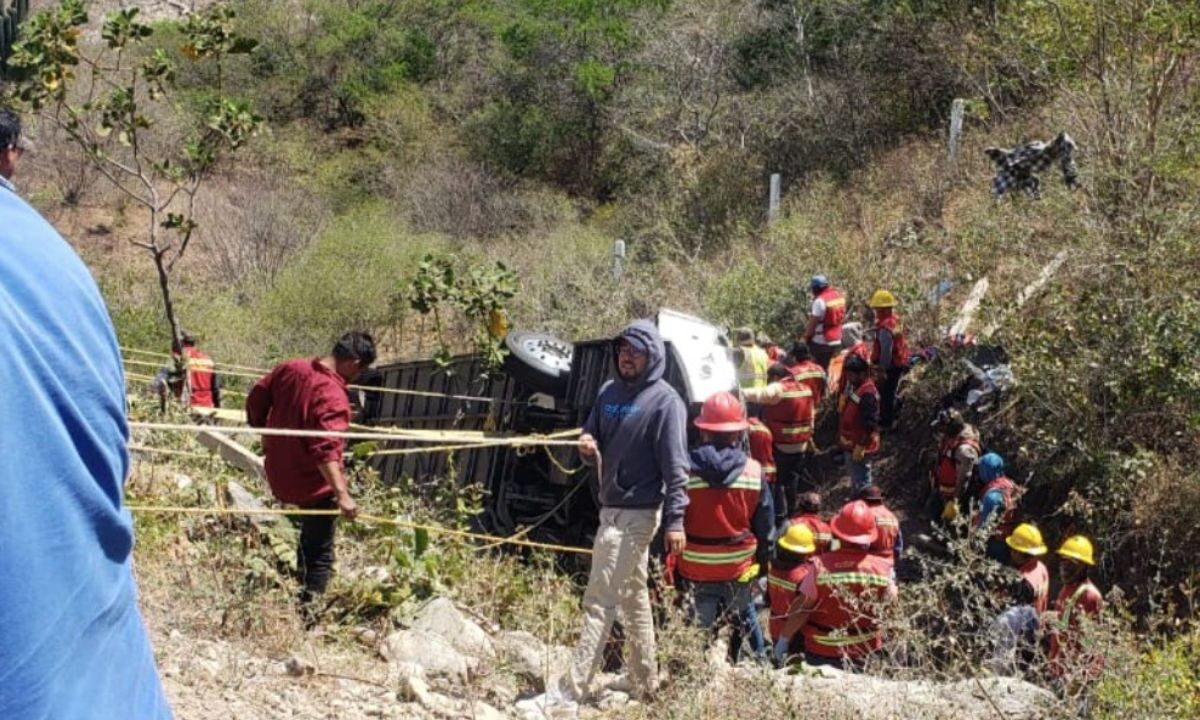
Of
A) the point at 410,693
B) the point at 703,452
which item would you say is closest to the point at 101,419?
the point at 410,693

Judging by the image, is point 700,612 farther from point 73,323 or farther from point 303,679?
point 73,323

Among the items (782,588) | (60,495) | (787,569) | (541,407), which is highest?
(60,495)

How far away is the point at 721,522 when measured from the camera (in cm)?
671

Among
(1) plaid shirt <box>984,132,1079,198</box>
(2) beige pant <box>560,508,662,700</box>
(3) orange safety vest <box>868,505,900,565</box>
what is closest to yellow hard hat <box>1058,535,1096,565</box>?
(3) orange safety vest <box>868,505,900,565</box>

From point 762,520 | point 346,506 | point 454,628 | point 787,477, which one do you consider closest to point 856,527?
point 762,520

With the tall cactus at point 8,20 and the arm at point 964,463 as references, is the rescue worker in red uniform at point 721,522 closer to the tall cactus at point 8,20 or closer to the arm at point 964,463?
the arm at point 964,463

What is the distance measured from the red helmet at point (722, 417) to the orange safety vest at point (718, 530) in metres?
0.25

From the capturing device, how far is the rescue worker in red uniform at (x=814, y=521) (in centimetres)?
713

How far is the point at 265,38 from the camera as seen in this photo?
121 ft

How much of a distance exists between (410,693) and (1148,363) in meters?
6.12

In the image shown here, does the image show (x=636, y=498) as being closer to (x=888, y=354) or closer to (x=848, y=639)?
(x=848, y=639)

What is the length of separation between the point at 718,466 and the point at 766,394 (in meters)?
2.93

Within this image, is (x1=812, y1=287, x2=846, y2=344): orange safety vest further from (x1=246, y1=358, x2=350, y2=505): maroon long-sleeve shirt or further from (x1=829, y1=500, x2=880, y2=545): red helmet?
(x1=246, y1=358, x2=350, y2=505): maroon long-sleeve shirt

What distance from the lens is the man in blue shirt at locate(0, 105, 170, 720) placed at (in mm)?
1041
